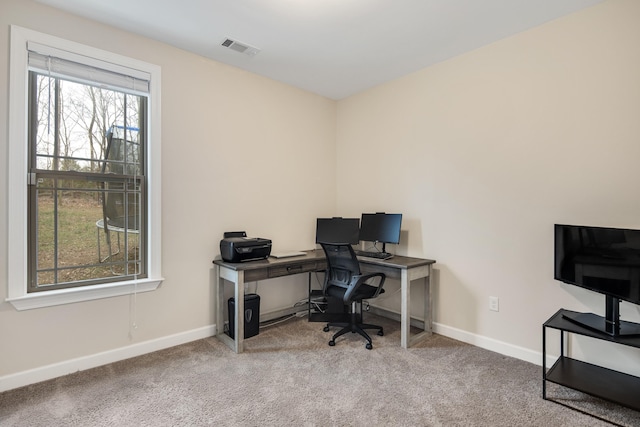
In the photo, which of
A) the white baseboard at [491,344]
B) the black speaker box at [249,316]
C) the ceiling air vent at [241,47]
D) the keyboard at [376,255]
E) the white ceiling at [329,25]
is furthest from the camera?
the keyboard at [376,255]

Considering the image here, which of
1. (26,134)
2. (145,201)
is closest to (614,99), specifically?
(145,201)

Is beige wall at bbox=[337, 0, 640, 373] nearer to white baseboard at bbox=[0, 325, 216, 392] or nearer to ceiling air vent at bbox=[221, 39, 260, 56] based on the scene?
ceiling air vent at bbox=[221, 39, 260, 56]

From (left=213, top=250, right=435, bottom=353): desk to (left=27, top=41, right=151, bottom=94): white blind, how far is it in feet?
5.56

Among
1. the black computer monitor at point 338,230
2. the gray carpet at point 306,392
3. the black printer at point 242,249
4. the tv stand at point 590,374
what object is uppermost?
the black computer monitor at point 338,230

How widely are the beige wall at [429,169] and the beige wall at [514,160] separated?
0.01 metres

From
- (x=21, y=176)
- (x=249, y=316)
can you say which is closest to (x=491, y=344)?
(x=249, y=316)

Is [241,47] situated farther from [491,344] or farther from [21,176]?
[491,344]

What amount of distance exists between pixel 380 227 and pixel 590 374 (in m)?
1.97

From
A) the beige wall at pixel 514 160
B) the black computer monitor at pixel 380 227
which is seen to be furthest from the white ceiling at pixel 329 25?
the black computer monitor at pixel 380 227

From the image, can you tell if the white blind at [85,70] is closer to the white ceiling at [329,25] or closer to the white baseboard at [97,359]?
the white ceiling at [329,25]

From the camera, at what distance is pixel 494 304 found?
9.18 feet

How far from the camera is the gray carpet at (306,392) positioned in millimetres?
1904

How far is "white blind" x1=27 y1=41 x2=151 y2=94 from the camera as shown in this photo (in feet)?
7.47

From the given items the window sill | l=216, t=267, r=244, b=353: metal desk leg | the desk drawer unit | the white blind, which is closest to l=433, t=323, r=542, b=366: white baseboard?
the desk drawer unit
